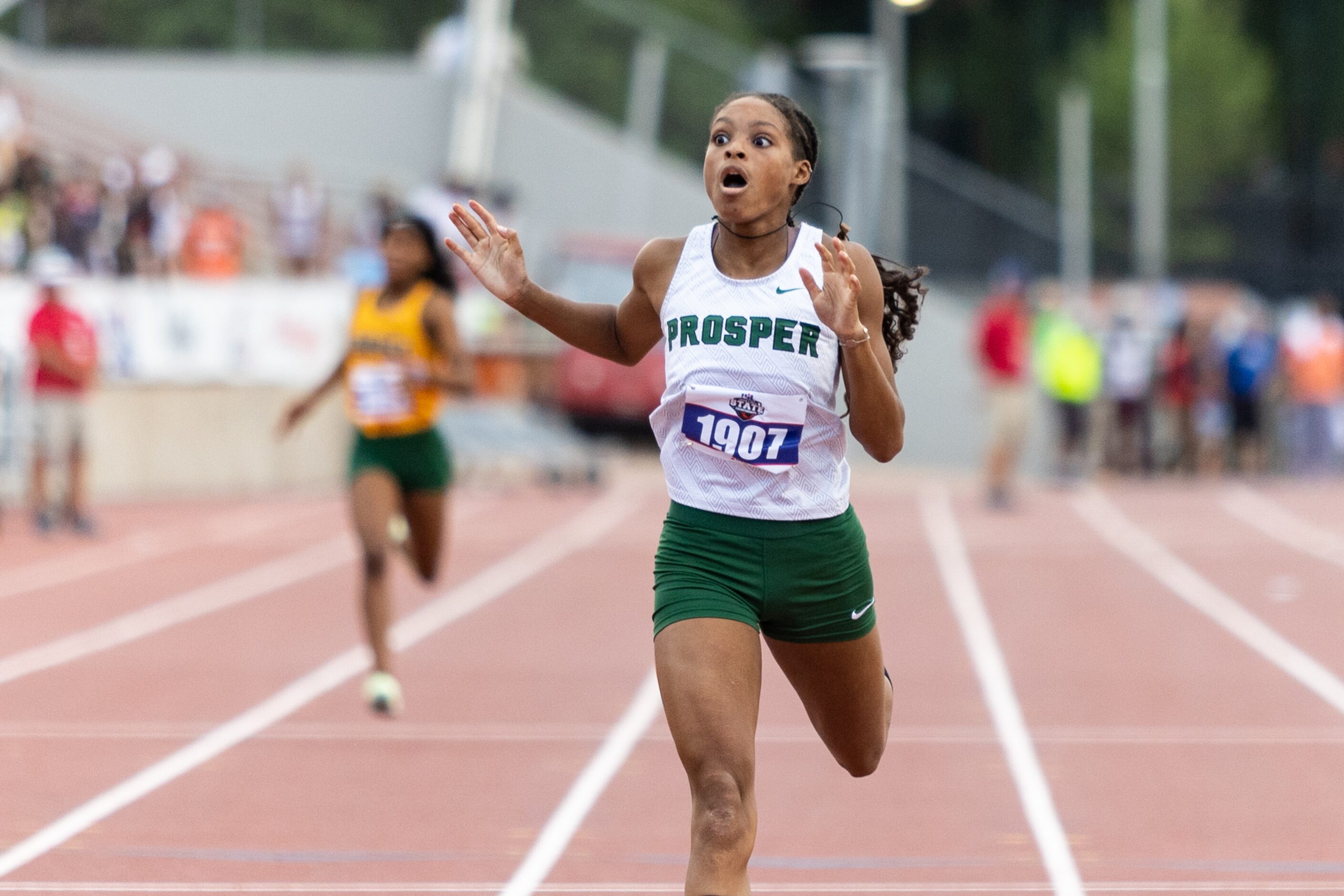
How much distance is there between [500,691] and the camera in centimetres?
1054

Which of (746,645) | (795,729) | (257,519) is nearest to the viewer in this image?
(746,645)

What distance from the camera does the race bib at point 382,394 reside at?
9625mm

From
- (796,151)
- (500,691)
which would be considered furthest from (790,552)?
(500,691)

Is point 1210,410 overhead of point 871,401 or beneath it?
beneath

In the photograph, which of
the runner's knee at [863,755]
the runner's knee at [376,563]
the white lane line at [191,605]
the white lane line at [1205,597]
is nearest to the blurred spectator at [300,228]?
the white lane line at [191,605]

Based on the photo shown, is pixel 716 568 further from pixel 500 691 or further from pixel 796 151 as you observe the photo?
pixel 500 691

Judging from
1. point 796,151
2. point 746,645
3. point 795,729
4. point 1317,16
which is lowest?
point 795,729

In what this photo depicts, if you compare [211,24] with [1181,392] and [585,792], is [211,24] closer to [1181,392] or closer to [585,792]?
[1181,392]

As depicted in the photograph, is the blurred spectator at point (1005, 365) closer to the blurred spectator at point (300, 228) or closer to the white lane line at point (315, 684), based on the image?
the white lane line at point (315, 684)

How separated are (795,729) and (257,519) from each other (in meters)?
11.8

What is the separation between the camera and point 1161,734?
9266 mm

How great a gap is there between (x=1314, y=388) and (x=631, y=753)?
19788 millimetres

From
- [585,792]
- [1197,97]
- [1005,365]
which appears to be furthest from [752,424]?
[1197,97]

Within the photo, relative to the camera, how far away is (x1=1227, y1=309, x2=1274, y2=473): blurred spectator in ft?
87.5
